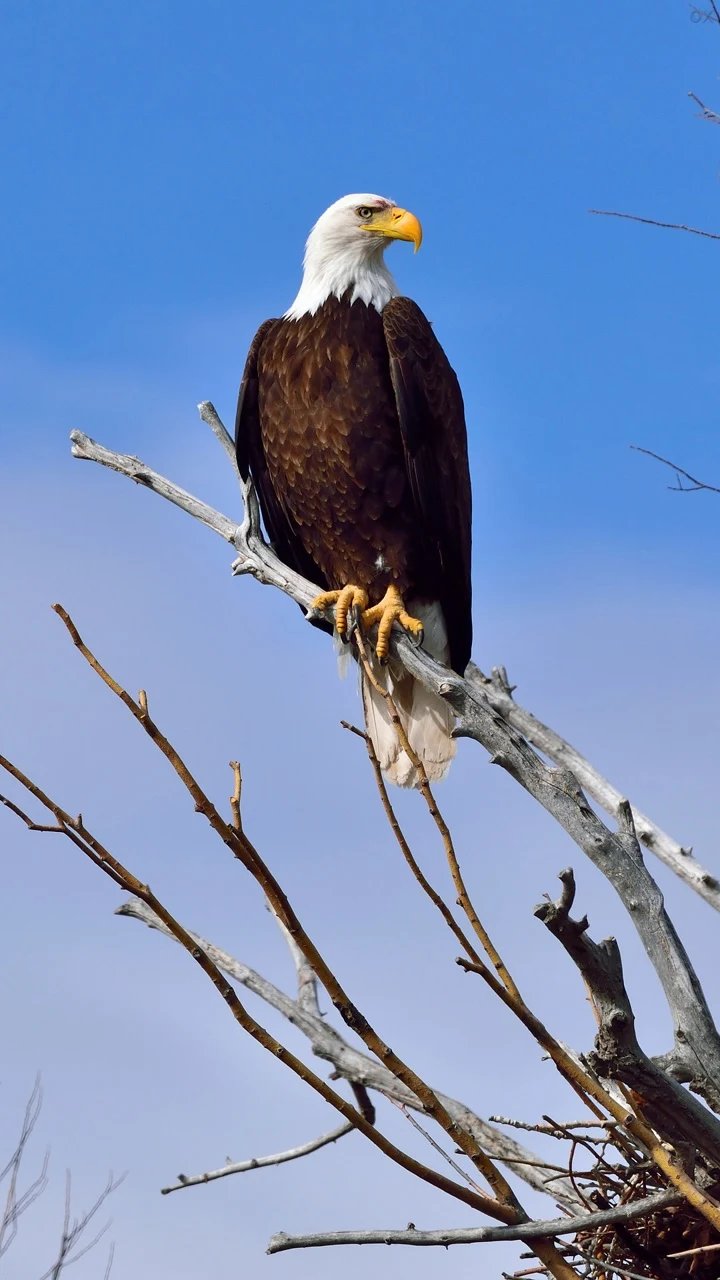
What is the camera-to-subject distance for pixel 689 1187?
2.44 metres

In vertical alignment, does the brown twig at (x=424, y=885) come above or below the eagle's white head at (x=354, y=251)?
below

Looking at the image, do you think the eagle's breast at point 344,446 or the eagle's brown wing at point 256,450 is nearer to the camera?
the eagle's breast at point 344,446

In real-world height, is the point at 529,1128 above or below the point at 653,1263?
above

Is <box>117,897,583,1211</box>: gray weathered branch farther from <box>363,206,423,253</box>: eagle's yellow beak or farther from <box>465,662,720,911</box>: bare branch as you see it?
<box>363,206,423,253</box>: eagle's yellow beak

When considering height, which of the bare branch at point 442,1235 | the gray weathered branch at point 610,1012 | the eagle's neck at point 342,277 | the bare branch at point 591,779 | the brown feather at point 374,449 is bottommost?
the bare branch at point 442,1235

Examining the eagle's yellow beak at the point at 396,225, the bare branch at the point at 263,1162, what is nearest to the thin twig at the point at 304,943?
the bare branch at the point at 263,1162

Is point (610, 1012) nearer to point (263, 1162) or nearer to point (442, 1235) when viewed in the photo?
point (442, 1235)

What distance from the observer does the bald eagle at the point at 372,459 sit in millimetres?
4832

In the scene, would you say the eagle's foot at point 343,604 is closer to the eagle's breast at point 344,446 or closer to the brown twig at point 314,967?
the eagle's breast at point 344,446

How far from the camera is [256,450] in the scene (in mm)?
5281

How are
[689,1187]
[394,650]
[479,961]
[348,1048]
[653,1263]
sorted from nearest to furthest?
[479,961] → [689,1187] → [653,1263] → [348,1048] → [394,650]

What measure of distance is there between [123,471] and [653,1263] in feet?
10.5

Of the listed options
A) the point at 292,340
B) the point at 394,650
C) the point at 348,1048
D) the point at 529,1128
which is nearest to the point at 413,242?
the point at 292,340

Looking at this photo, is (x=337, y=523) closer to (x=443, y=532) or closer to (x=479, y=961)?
(x=443, y=532)
